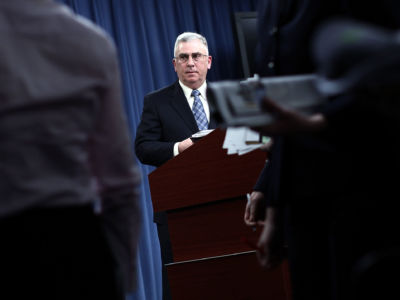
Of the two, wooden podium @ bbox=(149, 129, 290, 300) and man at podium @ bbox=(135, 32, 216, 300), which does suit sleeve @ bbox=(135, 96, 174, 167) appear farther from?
wooden podium @ bbox=(149, 129, 290, 300)

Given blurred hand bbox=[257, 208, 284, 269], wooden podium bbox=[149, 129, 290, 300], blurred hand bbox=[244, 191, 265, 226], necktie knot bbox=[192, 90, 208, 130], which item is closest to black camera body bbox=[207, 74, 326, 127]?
blurred hand bbox=[257, 208, 284, 269]

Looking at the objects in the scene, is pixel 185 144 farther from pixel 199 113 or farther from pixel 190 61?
pixel 190 61

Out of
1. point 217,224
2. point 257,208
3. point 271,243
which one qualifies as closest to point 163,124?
point 217,224

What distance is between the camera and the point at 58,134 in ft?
2.67

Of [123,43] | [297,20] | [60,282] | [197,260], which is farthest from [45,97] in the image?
[123,43]

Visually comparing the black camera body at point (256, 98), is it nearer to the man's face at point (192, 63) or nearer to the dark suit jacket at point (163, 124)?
the dark suit jacket at point (163, 124)

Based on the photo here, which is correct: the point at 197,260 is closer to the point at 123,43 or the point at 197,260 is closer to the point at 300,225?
the point at 300,225

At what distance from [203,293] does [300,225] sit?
132 centimetres

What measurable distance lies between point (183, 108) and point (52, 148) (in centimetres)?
254

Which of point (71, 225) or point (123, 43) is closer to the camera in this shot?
point (71, 225)

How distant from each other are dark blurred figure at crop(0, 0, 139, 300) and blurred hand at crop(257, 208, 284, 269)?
460mm

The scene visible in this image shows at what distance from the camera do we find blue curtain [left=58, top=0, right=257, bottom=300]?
441 cm

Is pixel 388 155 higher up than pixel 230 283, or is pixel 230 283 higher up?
pixel 388 155

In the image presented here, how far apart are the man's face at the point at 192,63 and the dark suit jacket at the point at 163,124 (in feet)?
0.42
